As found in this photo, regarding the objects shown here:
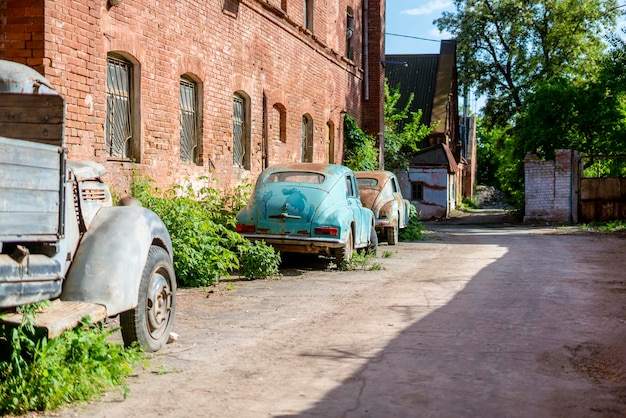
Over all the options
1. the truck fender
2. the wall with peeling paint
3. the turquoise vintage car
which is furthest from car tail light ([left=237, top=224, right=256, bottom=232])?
the wall with peeling paint

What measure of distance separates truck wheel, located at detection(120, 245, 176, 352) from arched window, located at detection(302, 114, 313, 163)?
15.2 m

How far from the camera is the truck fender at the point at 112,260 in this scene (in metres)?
5.13

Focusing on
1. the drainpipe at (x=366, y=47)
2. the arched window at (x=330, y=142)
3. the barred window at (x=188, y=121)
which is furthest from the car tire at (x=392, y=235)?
the drainpipe at (x=366, y=47)

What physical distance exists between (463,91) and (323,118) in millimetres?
29498

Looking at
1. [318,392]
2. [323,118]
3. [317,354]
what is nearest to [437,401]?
[318,392]

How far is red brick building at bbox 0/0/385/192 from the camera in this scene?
979 cm

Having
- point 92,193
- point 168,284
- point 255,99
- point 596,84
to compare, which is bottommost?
point 168,284

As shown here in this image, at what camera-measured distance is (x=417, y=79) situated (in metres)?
45.3

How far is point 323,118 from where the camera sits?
22656 mm

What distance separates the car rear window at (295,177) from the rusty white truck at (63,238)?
677cm

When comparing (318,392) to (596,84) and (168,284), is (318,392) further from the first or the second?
(596,84)

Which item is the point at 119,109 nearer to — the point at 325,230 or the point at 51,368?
the point at 325,230

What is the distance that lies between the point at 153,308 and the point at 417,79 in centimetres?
4068

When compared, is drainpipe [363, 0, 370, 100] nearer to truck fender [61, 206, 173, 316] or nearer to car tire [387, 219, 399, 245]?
car tire [387, 219, 399, 245]
